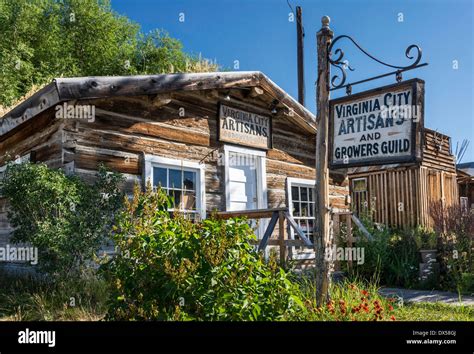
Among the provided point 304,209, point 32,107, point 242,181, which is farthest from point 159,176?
point 304,209

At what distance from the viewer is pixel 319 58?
5039 millimetres

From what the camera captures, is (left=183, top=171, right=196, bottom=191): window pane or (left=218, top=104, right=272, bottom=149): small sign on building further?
(left=218, top=104, right=272, bottom=149): small sign on building

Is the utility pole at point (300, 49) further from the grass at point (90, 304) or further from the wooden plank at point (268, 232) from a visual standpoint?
the grass at point (90, 304)

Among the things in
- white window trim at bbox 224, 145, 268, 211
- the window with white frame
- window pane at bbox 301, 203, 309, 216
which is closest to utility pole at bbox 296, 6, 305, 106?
the window with white frame

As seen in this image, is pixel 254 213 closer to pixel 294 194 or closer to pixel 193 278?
pixel 294 194

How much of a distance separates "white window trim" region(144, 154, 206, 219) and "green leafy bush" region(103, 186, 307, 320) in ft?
13.3

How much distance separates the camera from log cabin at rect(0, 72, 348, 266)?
302 inches

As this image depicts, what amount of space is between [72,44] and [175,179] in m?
18.7

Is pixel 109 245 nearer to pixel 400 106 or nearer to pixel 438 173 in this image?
pixel 400 106

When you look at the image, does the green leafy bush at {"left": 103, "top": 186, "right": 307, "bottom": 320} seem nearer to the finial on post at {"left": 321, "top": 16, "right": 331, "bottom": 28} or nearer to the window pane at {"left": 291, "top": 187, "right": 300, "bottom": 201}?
the finial on post at {"left": 321, "top": 16, "right": 331, "bottom": 28}

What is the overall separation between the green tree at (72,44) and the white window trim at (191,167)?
1214 centimetres

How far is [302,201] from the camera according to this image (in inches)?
464

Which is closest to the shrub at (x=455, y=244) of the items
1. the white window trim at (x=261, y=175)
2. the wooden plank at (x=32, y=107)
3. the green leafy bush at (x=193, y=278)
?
the white window trim at (x=261, y=175)

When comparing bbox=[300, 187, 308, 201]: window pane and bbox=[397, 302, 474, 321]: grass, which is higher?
bbox=[300, 187, 308, 201]: window pane
